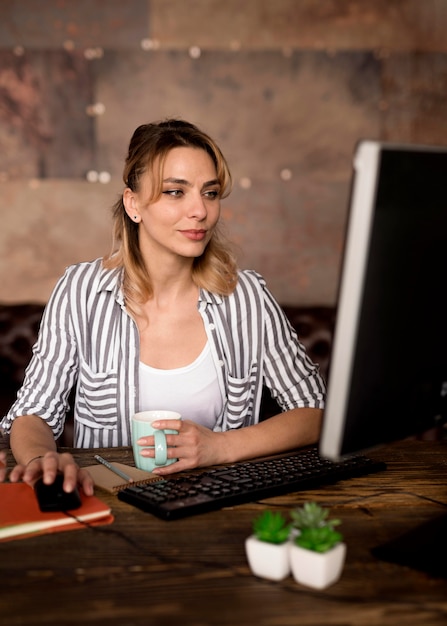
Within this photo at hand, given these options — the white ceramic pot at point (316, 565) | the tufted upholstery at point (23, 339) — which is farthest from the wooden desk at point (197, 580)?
the tufted upholstery at point (23, 339)

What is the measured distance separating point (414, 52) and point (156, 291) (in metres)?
1.85

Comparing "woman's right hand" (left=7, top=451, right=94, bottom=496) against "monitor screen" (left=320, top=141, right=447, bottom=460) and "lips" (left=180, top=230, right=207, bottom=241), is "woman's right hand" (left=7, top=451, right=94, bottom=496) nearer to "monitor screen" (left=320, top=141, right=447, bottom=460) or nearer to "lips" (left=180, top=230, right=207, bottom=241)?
"monitor screen" (left=320, top=141, right=447, bottom=460)

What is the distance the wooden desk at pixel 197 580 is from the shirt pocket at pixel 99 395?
735mm

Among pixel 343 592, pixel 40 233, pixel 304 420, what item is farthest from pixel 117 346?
pixel 40 233

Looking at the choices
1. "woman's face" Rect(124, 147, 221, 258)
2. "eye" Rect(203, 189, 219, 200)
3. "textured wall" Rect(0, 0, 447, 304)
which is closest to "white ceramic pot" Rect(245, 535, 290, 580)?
"woman's face" Rect(124, 147, 221, 258)

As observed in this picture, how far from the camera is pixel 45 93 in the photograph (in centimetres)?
314

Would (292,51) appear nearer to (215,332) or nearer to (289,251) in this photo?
(289,251)

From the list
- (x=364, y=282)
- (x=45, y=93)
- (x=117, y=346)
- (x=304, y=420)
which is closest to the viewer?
(x=364, y=282)

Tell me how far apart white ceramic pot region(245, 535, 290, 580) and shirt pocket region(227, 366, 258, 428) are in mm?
1058

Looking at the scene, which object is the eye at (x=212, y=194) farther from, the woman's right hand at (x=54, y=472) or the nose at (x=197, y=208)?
the woman's right hand at (x=54, y=472)

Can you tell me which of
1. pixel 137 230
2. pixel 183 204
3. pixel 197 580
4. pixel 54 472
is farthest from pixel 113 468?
pixel 137 230

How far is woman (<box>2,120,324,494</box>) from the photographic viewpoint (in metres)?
1.93

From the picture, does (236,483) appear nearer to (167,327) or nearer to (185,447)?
(185,447)

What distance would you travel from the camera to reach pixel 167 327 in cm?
Result: 200
